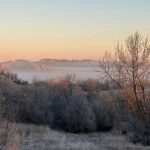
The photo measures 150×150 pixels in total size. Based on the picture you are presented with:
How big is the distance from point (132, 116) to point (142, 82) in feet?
10.4

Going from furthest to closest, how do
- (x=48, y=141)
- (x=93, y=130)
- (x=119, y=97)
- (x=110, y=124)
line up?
1. (x=110, y=124)
2. (x=93, y=130)
3. (x=119, y=97)
4. (x=48, y=141)

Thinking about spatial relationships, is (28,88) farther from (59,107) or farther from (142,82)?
(142,82)

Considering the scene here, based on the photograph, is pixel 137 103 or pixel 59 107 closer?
pixel 137 103

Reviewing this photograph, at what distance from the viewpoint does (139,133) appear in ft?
105

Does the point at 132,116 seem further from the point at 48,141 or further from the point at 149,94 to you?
the point at 48,141

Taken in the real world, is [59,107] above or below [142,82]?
below

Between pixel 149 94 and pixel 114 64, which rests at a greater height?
pixel 114 64

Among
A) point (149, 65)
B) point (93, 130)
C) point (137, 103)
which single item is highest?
point (149, 65)

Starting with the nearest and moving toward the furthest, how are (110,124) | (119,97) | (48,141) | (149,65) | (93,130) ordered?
1. (48,141)
2. (149,65)
3. (119,97)
4. (93,130)
5. (110,124)

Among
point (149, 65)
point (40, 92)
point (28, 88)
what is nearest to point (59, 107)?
point (40, 92)

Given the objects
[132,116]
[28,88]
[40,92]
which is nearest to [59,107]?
[40,92]

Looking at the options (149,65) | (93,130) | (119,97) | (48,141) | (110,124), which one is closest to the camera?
(48,141)

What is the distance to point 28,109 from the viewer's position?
140ft

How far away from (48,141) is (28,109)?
66.1 ft
